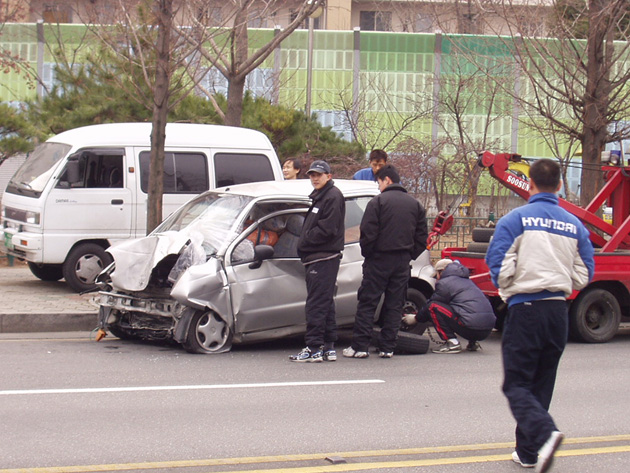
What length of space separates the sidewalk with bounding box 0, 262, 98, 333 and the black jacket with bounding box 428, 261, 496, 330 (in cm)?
415

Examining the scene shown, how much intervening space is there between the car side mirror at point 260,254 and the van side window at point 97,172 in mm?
4481

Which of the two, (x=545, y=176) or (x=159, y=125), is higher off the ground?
(x=159, y=125)

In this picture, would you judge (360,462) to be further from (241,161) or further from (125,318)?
(241,161)

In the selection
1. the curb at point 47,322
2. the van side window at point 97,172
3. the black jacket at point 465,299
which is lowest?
the curb at point 47,322

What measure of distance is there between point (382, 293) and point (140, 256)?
2.47 m

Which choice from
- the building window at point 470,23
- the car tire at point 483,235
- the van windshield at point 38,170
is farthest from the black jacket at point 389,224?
the building window at point 470,23

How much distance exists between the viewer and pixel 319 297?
28.8 feet

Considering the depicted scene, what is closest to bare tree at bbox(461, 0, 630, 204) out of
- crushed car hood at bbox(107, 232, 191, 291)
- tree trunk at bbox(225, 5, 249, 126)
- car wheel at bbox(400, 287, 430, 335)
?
tree trunk at bbox(225, 5, 249, 126)

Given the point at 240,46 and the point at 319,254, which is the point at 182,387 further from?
the point at 240,46

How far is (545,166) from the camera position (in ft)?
17.9

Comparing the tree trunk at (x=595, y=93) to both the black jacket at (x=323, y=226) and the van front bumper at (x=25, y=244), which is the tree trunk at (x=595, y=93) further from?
the van front bumper at (x=25, y=244)

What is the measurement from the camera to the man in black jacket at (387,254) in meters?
8.90

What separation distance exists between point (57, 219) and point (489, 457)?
8.41m

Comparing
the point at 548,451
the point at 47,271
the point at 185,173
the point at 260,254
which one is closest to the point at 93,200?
the point at 185,173
